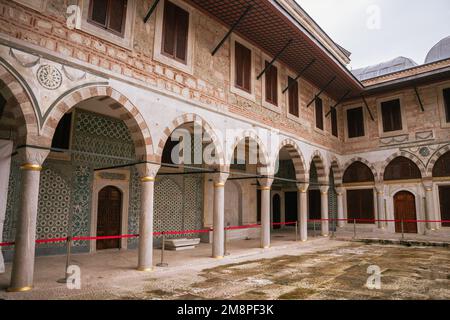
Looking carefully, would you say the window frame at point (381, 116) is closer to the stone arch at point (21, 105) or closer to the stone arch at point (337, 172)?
the stone arch at point (337, 172)

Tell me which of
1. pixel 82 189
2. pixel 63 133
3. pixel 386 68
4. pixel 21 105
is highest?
pixel 386 68

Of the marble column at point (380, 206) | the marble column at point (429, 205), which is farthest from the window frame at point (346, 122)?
the marble column at point (429, 205)

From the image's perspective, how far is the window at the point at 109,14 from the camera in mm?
5793

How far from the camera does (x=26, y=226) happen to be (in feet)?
15.2

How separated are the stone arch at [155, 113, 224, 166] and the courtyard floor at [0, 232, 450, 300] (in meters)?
2.29

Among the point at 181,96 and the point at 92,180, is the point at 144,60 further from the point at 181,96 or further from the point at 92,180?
the point at 92,180

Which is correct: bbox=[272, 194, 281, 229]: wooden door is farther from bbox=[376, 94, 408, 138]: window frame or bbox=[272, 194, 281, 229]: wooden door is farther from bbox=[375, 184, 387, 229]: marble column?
bbox=[376, 94, 408, 138]: window frame

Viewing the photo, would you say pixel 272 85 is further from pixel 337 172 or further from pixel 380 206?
pixel 380 206

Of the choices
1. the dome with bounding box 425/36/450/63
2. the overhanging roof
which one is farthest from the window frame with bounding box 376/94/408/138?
the dome with bounding box 425/36/450/63

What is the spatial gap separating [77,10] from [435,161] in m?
13.1

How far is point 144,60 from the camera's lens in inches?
258

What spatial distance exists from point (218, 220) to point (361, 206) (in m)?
9.20

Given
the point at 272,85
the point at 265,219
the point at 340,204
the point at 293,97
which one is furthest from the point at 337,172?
the point at 265,219

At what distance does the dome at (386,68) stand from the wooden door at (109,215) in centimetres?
1665
